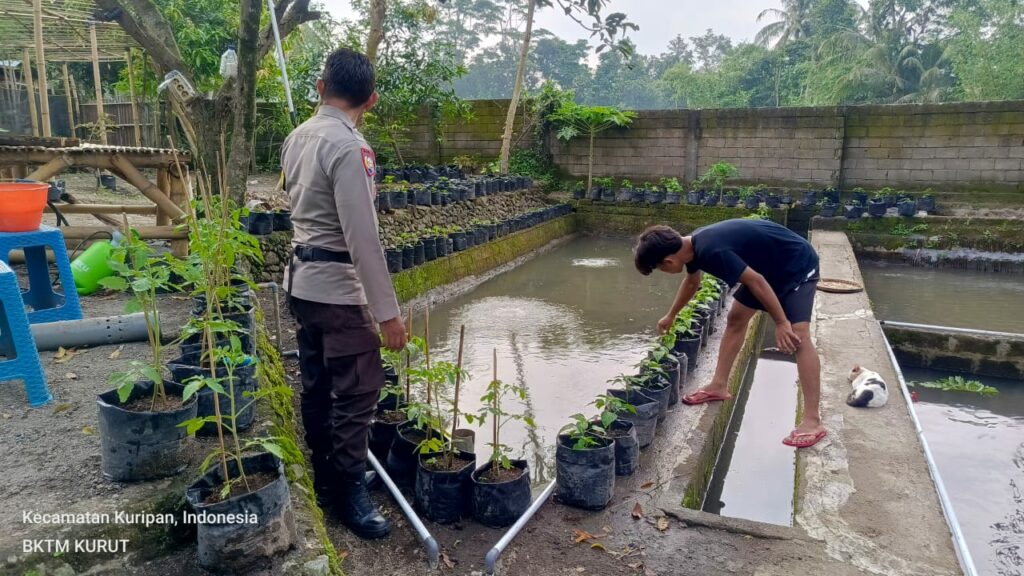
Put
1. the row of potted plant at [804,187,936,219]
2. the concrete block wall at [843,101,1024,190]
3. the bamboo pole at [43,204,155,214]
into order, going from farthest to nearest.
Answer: the concrete block wall at [843,101,1024,190], the row of potted plant at [804,187,936,219], the bamboo pole at [43,204,155,214]

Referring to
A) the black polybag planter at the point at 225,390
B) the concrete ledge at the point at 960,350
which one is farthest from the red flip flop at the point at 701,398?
the concrete ledge at the point at 960,350

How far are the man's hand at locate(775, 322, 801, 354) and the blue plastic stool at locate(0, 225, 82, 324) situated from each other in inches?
140

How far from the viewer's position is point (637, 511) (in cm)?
269

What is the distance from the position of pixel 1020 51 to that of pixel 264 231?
26796 millimetres

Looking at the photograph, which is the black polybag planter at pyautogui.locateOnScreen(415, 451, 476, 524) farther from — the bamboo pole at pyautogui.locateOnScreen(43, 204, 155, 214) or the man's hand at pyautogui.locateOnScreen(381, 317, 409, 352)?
the bamboo pole at pyautogui.locateOnScreen(43, 204, 155, 214)

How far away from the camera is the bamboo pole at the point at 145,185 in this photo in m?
4.27

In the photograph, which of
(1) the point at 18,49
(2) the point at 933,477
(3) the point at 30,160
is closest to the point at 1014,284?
(2) the point at 933,477

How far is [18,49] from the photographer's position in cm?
1029

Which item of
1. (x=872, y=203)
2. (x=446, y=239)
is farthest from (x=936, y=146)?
(x=446, y=239)

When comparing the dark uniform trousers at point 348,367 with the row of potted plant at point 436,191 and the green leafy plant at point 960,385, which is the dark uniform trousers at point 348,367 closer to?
the row of potted plant at point 436,191

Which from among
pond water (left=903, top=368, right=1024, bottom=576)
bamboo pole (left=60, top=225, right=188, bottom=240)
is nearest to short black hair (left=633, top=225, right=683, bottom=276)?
pond water (left=903, top=368, right=1024, bottom=576)

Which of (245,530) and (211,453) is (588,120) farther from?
(245,530)

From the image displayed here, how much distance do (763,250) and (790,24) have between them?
35665mm

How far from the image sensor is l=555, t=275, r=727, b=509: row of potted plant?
268 cm
